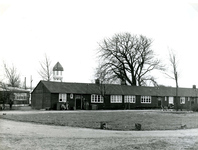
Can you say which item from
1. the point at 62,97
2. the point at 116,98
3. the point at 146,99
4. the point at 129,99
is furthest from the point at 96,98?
the point at 146,99

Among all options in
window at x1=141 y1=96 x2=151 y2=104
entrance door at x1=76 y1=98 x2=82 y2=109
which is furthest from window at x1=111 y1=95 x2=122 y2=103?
entrance door at x1=76 y1=98 x2=82 y2=109

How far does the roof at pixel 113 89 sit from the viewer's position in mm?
50188

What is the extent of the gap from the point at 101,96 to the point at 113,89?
3.82 meters

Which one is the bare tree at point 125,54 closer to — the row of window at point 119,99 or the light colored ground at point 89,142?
the row of window at point 119,99

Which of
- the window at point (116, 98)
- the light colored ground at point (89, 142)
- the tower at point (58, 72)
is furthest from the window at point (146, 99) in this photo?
the light colored ground at point (89, 142)

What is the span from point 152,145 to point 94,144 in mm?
2573

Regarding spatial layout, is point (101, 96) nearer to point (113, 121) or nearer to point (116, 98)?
point (116, 98)

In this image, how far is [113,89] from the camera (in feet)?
190

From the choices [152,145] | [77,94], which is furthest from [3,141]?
[77,94]

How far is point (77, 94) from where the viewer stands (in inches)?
2021

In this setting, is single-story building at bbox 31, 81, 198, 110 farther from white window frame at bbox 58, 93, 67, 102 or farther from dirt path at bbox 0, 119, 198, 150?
dirt path at bbox 0, 119, 198, 150

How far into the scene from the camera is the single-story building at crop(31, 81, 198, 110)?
161 feet

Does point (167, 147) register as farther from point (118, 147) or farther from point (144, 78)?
point (144, 78)

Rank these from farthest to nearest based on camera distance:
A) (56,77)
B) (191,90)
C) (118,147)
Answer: (56,77)
(191,90)
(118,147)
